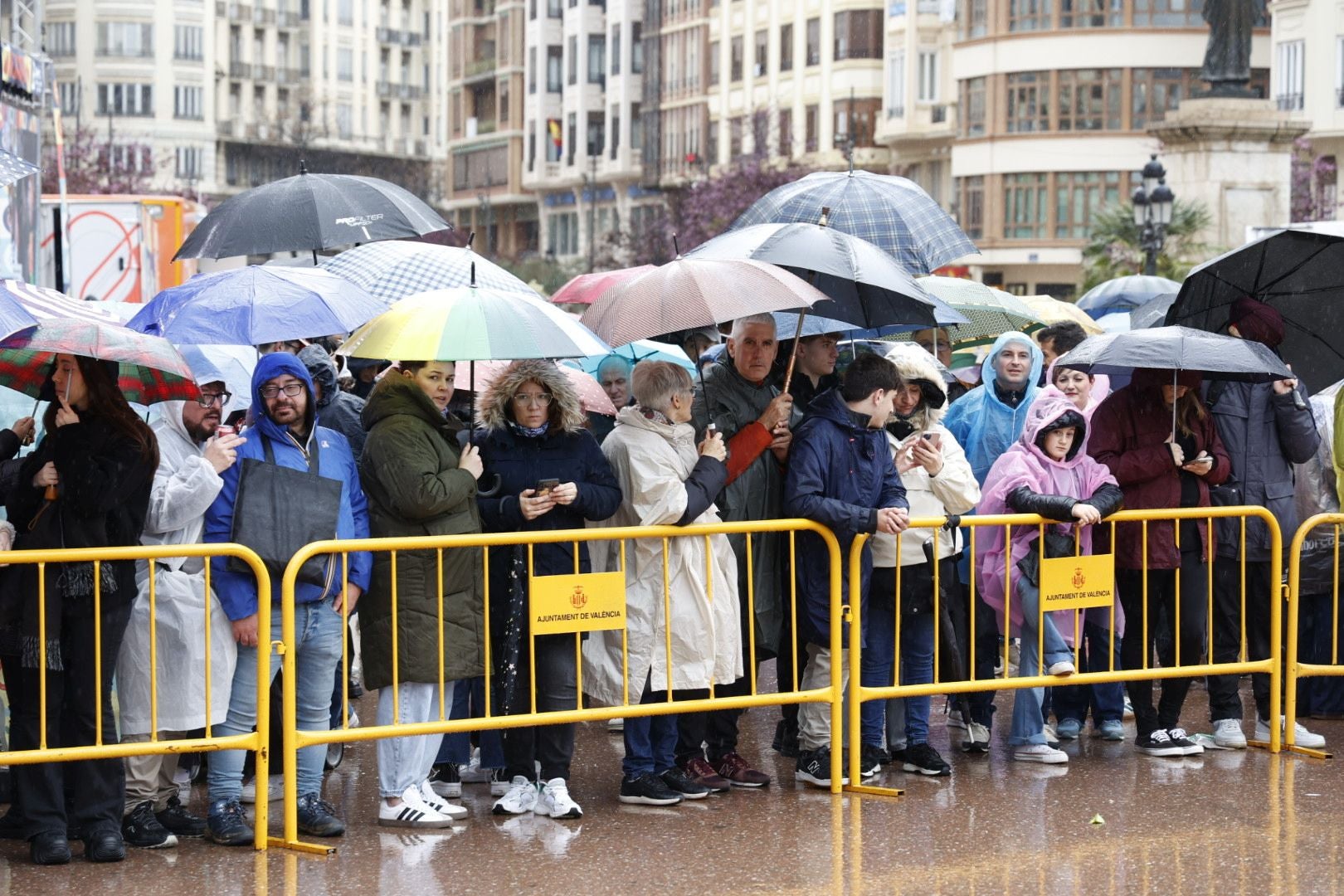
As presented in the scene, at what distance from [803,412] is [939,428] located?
61cm

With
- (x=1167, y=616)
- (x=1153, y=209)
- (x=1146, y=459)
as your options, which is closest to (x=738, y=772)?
(x=1167, y=616)

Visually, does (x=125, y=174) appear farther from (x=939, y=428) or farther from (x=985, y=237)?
(x=939, y=428)

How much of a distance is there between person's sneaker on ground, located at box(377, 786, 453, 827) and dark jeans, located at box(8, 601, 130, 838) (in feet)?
3.48

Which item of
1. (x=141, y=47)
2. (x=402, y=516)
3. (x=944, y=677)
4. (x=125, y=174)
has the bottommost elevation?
(x=944, y=677)

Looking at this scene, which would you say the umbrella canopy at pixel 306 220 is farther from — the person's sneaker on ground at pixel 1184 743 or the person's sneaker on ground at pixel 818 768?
the person's sneaker on ground at pixel 1184 743

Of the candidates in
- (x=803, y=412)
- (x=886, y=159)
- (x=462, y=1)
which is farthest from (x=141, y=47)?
(x=803, y=412)

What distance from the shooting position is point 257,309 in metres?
8.95

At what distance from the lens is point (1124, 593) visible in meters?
9.92

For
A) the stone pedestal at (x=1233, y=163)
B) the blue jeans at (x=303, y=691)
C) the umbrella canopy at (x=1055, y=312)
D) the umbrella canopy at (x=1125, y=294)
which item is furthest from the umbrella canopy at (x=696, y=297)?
the stone pedestal at (x=1233, y=163)

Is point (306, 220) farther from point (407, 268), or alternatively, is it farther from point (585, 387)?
point (585, 387)

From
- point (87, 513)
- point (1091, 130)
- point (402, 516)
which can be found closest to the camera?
point (87, 513)

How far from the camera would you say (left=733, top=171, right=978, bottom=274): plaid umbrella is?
10.2 metres

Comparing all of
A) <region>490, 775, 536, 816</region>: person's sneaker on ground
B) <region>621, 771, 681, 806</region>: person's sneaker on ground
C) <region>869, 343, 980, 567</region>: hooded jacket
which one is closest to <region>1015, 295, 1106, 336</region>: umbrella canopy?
<region>869, 343, 980, 567</region>: hooded jacket

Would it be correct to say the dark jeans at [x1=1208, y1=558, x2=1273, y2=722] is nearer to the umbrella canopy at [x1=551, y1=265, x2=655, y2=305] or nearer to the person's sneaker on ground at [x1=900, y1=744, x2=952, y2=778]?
the person's sneaker on ground at [x1=900, y1=744, x2=952, y2=778]
